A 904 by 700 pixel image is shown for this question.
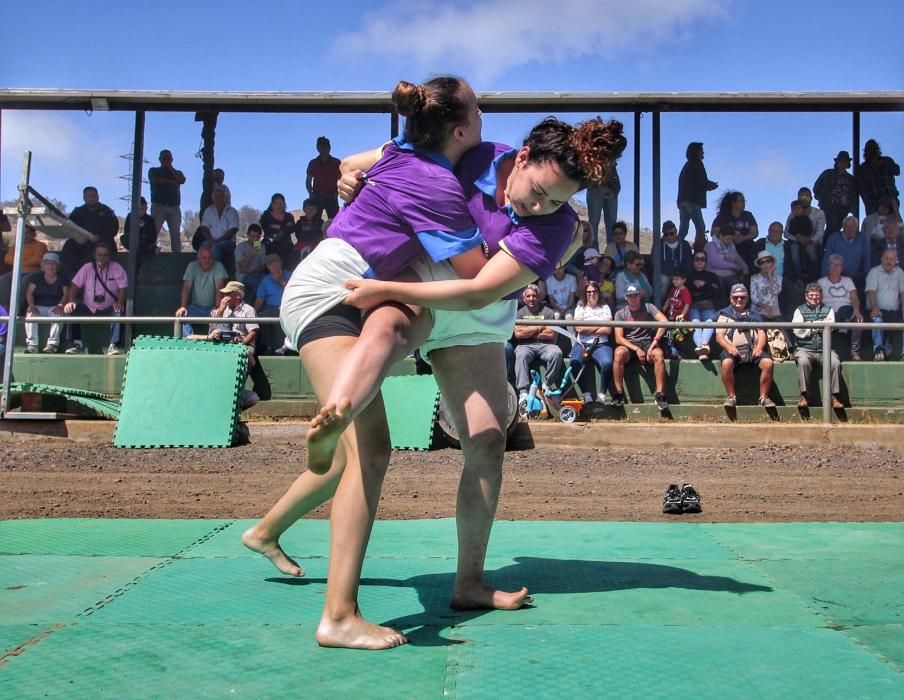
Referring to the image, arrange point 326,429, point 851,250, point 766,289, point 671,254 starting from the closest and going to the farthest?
1. point 326,429
2. point 766,289
3. point 671,254
4. point 851,250

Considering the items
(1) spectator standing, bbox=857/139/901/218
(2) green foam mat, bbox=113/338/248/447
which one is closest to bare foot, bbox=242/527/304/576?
(2) green foam mat, bbox=113/338/248/447

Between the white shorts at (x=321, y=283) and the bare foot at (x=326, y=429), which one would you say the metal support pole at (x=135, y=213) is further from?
the bare foot at (x=326, y=429)

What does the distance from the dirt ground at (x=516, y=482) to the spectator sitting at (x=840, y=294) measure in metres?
2.33

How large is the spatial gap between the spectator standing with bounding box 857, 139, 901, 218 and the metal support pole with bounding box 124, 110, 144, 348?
941 centimetres

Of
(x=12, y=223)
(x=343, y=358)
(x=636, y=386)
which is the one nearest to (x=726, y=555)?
(x=343, y=358)

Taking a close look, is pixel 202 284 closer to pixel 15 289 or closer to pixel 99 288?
pixel 99 288

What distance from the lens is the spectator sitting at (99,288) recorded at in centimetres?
1252

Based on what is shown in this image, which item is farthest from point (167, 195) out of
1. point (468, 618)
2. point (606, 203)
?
point (468, 618)

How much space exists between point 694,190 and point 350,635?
11.0 metres

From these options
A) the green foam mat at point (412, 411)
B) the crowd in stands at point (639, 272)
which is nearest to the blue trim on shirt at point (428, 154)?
the green foam mat at point (412, 411)

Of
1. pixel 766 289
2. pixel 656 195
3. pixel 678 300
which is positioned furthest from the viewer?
pixel 656 195

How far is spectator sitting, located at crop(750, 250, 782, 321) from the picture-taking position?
39.7 ft

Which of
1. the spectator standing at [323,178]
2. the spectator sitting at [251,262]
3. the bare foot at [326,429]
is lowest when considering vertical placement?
the bare foot at [326,429]

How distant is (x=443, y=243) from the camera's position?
3.09 m
